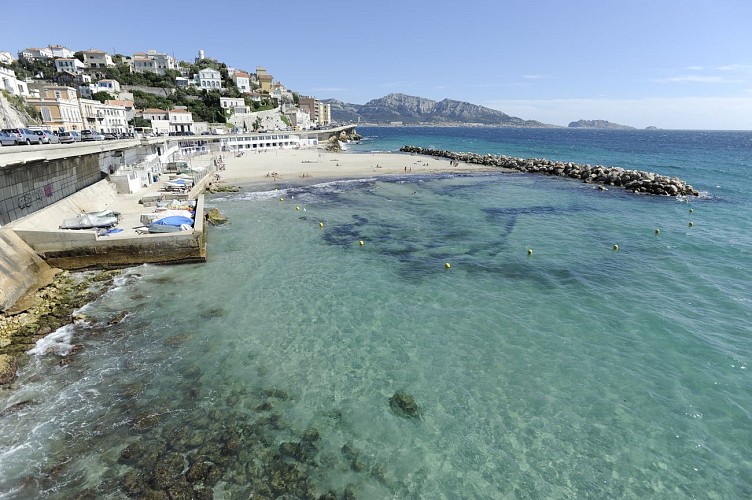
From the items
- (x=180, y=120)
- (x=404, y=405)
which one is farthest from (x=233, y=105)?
(x=404, y=405)

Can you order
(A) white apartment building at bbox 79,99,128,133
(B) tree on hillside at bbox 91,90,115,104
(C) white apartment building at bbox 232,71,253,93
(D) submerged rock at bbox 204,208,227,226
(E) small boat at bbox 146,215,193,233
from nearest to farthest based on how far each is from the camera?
1. (E) small boat at bbox 146,215,193,233
2. (D) submerged rock at bbox 204,208,227,226
3. (A) white apartment building at bbox 79,99,128,133
4. (B) tree on hillside at bbox 91,90,115,104
5. (C) white apartment building at bbox 232,71,253,93

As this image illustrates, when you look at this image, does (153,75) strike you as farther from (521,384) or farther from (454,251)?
(521,384)

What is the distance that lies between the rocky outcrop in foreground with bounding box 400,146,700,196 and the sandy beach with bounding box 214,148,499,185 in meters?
5.06

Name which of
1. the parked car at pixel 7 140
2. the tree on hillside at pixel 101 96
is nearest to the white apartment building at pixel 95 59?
the tree on hillside at pixel 101 96

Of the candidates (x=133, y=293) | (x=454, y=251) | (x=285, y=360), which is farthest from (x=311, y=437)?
(x=454, y=251)

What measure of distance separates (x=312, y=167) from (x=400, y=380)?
51384mm

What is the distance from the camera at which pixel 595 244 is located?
25.8 meters

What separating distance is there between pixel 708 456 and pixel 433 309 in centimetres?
966

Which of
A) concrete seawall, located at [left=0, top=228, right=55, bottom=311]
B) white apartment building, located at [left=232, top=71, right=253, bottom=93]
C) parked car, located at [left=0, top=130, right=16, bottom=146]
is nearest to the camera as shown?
concrete seawall, located at [left=0, top=228, right=55, bottom=311]

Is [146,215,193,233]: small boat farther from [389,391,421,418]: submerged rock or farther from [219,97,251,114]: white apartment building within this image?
[219,97,251,114]: white apartment building

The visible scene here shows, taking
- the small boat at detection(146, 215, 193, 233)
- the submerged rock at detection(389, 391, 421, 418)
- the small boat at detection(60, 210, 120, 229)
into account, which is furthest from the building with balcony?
the submerged rock at detection(389, 391, 421, 418)

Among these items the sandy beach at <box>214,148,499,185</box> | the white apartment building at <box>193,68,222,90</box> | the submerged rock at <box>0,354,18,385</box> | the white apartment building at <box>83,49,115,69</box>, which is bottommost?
the submerged rock at <box>0,354,18,385</box>

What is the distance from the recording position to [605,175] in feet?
170

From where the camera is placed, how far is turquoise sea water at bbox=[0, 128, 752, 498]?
29.6 ft
